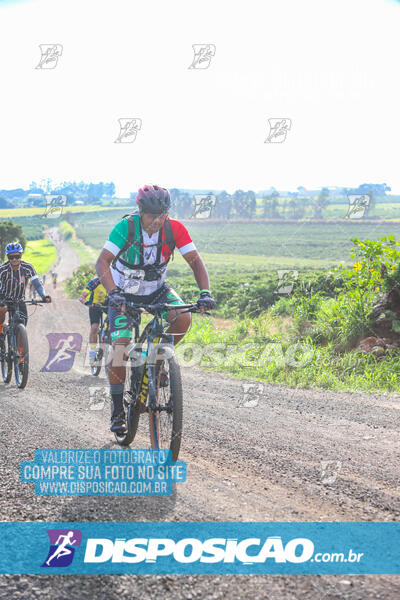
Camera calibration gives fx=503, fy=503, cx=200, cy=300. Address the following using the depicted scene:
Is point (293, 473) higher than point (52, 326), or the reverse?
point (293, 473)

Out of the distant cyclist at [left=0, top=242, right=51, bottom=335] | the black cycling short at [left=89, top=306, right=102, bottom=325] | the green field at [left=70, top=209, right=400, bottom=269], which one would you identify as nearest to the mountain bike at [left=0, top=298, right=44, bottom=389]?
the distant cyclist at [left=0, top=242, right=51, bottom=335]

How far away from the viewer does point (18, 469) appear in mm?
4523

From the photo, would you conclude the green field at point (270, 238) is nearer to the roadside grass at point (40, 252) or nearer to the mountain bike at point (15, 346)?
the roadside grass at point (40, 252)

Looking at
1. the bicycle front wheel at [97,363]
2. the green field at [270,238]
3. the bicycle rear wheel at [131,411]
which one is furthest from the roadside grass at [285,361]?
the green field at [270,238]

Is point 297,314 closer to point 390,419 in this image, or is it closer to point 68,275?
point 390,419

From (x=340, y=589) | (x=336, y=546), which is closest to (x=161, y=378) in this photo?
(x=336, y=546)

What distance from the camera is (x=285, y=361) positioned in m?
10.4

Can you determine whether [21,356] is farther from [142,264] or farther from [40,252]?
[40,252]

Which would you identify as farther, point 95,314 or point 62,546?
point 95,314

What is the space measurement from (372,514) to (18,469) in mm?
3011

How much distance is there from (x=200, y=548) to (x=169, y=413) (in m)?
1.45

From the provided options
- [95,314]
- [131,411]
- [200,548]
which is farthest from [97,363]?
[200,548]

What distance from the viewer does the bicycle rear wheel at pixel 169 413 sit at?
169 inches

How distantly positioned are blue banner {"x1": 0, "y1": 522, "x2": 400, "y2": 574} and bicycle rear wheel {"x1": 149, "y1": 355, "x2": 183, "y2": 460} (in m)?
1.03
